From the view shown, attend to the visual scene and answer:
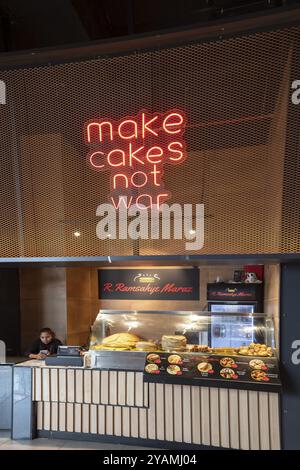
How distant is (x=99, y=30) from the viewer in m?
5.58

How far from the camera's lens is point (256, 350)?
4.27 meters

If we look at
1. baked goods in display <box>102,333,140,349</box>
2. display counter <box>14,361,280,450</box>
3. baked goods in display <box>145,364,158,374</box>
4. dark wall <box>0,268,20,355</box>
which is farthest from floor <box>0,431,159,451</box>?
dark wall <box>0,268,20,355</box>

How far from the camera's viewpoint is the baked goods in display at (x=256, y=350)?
4.16 m

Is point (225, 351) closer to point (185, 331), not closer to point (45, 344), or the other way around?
point (185, 331)

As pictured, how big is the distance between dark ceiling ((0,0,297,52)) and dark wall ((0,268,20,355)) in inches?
162

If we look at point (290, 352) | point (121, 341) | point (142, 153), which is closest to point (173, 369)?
point (121, 341)

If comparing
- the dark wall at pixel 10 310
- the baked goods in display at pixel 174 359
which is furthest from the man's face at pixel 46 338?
the dark wall at pixel 10 310

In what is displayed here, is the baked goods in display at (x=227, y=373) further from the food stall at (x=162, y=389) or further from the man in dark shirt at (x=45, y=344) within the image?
the man in dark shirt at (x=45, y=344)

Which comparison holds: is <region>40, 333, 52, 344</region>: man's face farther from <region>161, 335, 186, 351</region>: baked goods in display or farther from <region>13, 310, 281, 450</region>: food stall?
<region>161, 335, 186, 351</region>: baked goods in display

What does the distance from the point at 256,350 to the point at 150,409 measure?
1336 millimetres

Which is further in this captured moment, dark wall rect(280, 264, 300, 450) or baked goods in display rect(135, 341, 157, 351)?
baked goods in display rect(135, 341, 157, 351)

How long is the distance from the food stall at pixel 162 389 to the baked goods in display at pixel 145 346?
12mm

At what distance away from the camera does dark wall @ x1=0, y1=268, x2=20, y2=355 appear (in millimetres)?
7445
